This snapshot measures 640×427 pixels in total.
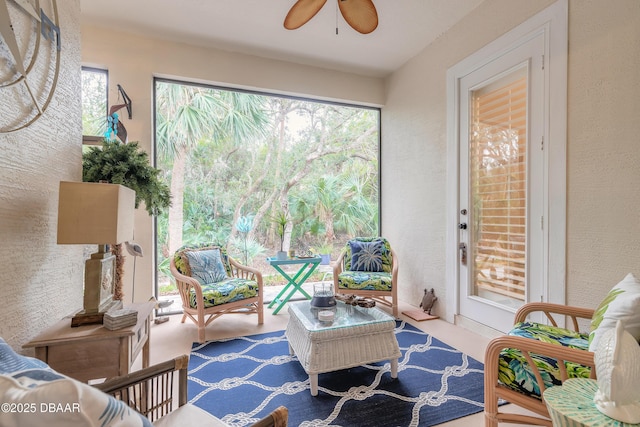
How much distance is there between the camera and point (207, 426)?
101cm

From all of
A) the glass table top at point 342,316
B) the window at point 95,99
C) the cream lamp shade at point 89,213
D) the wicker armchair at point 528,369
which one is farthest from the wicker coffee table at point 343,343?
the window at point 95,99

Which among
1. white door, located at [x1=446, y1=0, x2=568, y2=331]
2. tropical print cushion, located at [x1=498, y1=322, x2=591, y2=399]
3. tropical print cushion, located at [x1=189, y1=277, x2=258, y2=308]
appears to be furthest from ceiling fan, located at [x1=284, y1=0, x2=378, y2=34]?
tropical print cushion, located at [x1=189, y1=277, x2=258, y2=308]

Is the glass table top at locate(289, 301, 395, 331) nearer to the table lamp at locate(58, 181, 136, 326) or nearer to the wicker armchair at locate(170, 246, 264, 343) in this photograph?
the wicker armchair at locate(170, 246, 264, 343)

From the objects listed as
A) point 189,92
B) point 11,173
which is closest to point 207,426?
point 11,173

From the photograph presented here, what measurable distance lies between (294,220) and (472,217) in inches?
113

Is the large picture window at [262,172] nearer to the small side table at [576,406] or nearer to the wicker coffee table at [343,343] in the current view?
the wicker coffee table at [343,343]

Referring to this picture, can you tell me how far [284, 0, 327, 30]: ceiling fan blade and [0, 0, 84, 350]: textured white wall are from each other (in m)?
1.27

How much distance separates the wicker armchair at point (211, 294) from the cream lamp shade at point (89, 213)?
4.63ft

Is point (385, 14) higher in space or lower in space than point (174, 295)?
higher

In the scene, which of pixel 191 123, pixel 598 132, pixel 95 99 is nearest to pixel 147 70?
pixel 95 99

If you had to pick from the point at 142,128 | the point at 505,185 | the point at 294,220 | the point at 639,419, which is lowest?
the point at 639,419

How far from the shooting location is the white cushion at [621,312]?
1.18 metres

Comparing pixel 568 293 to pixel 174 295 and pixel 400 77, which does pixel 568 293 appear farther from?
pixel 174 295

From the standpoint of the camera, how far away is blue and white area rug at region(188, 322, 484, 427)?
1.67 meters
